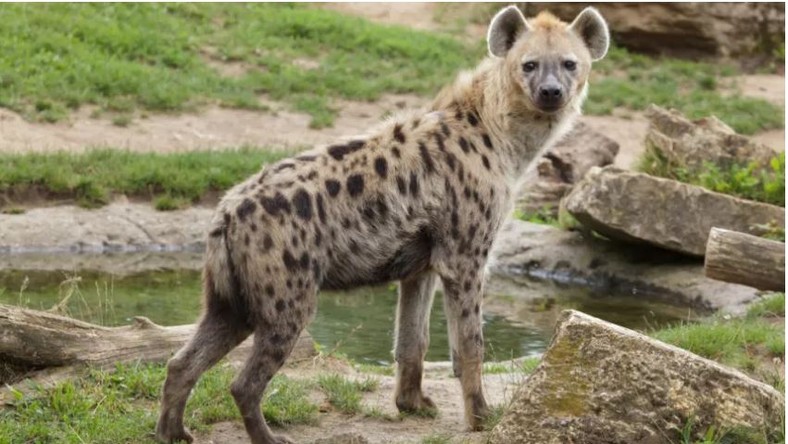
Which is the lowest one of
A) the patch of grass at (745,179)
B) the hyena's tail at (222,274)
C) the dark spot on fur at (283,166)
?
the patch of grass at (745,179)

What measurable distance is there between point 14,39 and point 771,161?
25.6 feet

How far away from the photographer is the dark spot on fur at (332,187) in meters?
4.79

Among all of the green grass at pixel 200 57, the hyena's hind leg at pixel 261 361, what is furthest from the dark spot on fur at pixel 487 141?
the green grass at pixel 200 57

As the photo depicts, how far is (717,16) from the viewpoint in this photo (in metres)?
17.1

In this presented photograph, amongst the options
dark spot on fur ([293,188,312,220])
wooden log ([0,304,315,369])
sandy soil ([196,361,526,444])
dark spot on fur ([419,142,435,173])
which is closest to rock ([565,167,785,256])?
sandy soil ([196,361,526,444])

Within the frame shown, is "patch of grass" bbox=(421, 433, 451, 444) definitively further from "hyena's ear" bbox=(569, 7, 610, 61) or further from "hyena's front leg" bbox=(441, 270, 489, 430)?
"hyena's ear" bbox=(569, 7, 610, 61)

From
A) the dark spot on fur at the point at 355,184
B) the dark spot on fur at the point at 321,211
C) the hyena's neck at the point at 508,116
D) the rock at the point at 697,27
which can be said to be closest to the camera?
the dark spot on fur at the point at 321,211

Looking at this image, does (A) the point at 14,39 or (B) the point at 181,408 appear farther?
(A) the point at 14,39

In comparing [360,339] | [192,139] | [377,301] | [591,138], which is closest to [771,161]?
[591,138]

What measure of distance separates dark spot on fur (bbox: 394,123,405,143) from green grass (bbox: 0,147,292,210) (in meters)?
5.77

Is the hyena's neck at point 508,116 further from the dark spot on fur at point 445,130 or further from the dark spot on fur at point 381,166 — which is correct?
the dark spot on fur at point 381,166

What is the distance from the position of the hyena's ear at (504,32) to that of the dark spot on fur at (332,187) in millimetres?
1095

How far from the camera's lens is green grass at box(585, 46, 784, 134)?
15.2 metres

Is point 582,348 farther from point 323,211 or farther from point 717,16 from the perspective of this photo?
point 717,16
